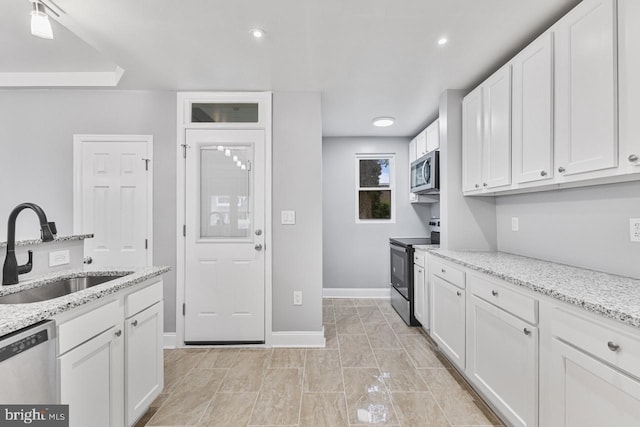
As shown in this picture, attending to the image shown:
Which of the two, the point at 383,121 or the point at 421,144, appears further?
the point at 421,144

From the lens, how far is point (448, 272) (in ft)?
7.79

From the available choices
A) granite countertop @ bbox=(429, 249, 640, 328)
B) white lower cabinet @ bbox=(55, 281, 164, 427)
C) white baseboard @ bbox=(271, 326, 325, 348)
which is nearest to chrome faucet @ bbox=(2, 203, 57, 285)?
white lower cabinet @ bbox=(55, 281, 164, 427)

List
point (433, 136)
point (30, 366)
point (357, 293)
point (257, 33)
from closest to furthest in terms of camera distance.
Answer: point (30, 366), point (257, 33), point (433, 136), point (357, 293)

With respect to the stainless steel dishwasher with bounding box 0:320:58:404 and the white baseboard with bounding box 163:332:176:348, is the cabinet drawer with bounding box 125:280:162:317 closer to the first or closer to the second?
the stainless steel dishwasher with bounding box 0:320:58:404

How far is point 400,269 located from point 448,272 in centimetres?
122

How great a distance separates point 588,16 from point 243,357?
331 cm

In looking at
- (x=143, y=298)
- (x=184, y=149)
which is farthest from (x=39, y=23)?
(x=143, y=298)

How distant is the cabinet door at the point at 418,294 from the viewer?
300 centimetres

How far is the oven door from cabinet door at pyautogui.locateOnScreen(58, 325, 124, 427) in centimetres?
275

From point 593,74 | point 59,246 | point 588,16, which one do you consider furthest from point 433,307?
point 59,246

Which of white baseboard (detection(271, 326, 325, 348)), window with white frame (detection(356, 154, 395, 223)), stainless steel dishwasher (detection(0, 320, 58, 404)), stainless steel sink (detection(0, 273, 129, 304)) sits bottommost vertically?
white baseboard (detection(271, 326, 325, 348))

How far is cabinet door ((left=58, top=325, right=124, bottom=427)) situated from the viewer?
116 cm

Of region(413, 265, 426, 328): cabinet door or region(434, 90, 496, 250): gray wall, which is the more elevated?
region(434, 90, 496, 250): gray wall

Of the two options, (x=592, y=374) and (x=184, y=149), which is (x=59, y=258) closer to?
(x=184, y=149)
